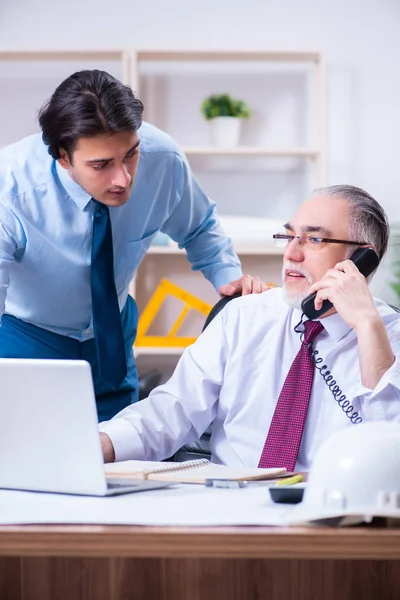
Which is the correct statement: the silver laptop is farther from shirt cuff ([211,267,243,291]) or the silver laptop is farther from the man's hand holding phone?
shirt cuff ([211,267,243,291])

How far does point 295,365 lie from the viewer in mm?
1728

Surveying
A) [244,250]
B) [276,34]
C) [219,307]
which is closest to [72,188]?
[219,307]

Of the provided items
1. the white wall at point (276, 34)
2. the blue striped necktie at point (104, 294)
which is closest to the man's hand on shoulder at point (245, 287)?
the blue striped necktie at point (104, 294)

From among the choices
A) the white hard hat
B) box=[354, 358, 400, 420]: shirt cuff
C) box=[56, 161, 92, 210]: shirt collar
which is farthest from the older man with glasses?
the white hard hat

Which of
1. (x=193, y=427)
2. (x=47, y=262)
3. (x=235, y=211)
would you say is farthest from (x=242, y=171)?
(x=193, y=427)

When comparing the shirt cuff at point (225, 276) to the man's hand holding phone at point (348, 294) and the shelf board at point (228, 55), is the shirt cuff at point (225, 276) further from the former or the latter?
the shelf board at point (228, 55)

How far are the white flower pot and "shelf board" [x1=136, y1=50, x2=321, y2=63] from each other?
0.31 meters

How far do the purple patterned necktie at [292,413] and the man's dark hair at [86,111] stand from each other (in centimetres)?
63

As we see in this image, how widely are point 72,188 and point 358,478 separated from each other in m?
1.35

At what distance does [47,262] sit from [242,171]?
216 centimetres

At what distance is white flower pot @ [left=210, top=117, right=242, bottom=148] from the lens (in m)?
3.97

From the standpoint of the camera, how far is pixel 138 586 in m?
1.21

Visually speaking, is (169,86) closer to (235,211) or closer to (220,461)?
(235,211)

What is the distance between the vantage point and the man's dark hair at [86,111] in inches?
73.5
